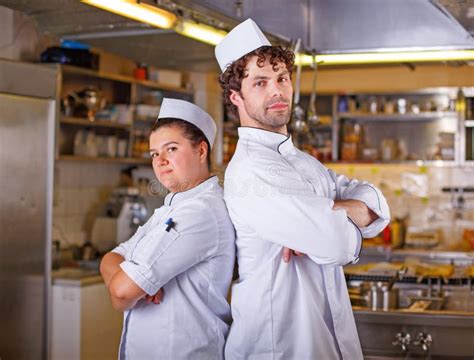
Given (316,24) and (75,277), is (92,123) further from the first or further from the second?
(316,24)

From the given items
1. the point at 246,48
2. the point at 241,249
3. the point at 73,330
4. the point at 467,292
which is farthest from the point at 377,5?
the point at 73,330

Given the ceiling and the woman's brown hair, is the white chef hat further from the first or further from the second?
the ceiling

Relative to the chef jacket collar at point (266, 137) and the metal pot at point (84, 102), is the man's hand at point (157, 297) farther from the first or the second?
the metal pot at point (84, 102)

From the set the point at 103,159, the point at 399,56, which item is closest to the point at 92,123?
the point at 103,159

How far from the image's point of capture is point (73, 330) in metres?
5.10

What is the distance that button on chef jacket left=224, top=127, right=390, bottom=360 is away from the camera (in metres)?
2.38

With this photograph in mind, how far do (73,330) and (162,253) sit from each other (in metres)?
2.85

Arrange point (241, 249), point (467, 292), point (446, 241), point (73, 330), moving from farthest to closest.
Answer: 1. point (446, 241)
2. point (73, 330)
3. point (467, 292)
4. point (241, 249)

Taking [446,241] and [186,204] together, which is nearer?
[186,204]

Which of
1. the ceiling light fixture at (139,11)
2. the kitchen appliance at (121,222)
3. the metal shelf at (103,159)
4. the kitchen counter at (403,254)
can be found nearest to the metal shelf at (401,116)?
the kitchen counter at (403,254)

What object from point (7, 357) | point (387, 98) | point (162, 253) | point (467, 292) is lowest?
point (7, 357)

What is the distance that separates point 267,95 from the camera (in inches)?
99.0

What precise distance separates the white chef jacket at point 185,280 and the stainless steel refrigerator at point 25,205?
2201 mm

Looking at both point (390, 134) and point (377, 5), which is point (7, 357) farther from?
point (390, 134)
